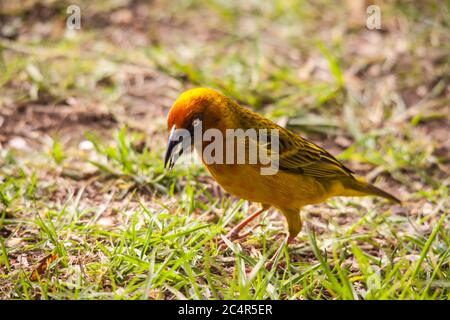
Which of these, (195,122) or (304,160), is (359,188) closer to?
(304,160)

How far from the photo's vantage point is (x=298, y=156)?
444 cm

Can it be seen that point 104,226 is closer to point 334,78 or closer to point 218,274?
point 218,274

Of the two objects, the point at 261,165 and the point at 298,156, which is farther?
the point at 298,156

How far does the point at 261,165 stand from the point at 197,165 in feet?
3.88

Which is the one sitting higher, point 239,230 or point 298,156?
point 298,156

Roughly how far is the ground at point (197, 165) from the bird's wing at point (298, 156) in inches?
18.7

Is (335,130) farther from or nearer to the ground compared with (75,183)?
farther from the ground

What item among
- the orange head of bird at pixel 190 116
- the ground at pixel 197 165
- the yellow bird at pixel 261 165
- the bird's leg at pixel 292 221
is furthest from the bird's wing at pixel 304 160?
the orange head of bird at pixel 190 116

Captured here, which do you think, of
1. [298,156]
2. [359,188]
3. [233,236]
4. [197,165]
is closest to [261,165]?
[298,156]

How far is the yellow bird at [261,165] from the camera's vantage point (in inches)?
152

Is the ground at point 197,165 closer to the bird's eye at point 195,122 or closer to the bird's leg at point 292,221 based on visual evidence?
the bird's leg at point 292,221
